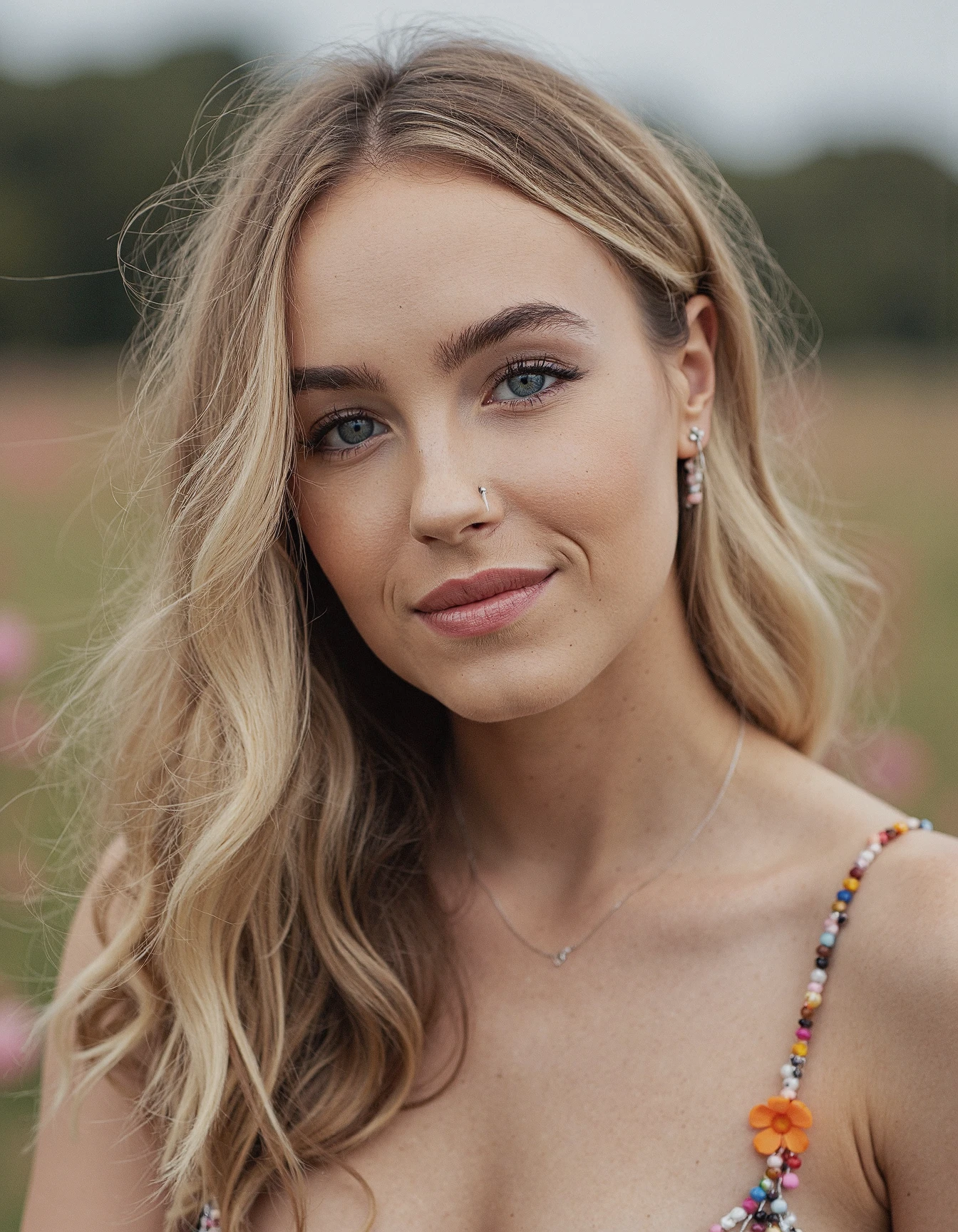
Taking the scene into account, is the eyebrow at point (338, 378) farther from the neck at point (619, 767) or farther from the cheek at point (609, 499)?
the neck at point (619, 767)

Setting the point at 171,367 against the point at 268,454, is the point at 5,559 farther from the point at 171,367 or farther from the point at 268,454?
the point at 268,454

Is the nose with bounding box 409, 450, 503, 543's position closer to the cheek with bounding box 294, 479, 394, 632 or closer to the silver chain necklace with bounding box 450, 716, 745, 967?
the cheek with bounding box 294, 479, 394, 632

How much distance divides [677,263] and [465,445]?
668 millimetres

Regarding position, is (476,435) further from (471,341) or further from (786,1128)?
(786,1128)

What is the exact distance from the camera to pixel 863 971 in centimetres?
221

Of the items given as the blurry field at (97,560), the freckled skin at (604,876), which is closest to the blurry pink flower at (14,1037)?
the blurry field at (97,560)

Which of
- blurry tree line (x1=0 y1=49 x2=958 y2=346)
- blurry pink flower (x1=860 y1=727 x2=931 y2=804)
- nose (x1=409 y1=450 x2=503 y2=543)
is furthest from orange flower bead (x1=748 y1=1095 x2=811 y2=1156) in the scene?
blurry tree line (x1=0 y1=49 x2=958 y2=346)

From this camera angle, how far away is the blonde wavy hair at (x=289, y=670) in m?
2.45

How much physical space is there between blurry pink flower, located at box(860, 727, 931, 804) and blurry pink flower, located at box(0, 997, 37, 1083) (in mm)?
2482

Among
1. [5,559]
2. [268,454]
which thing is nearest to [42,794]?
[5,559]

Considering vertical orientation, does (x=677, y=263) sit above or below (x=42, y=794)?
above

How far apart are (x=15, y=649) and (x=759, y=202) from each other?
3049 cm

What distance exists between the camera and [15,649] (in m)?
4.14

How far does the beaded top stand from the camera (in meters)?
2.11
